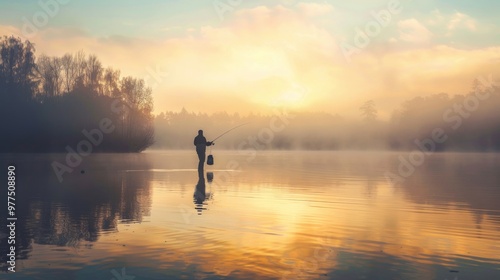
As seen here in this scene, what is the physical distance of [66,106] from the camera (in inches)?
3312

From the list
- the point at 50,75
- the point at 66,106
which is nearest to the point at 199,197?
the point at 66,106

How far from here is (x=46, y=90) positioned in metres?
97.0

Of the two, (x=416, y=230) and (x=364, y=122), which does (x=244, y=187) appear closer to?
(x=416, y=230)

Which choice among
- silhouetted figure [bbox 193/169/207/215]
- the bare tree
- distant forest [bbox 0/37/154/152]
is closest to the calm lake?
silhouetted figure [bbox 193/169/207/215]

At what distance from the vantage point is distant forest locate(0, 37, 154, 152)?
79.8 m

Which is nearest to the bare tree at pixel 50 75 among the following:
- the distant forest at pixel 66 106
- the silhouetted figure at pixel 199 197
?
the distant forest at pixel 66 106

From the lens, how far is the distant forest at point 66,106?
7975 centimetres

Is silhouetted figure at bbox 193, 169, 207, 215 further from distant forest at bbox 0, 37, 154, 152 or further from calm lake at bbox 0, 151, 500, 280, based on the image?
distant forest at bbox 0, 37, 154, 152

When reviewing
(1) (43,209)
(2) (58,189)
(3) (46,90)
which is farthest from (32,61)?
(1) (43,209)

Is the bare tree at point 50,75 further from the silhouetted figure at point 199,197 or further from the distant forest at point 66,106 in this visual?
the silhouetted figure at point 199,197

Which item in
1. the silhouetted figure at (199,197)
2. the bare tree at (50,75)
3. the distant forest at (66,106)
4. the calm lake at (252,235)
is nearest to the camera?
the calm lake at (252,235)

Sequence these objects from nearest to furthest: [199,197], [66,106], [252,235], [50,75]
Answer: [252,235] < [199,197] < [66,106] < [50,75]

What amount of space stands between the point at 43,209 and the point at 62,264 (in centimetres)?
800

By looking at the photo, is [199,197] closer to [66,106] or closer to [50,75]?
[66,106]
